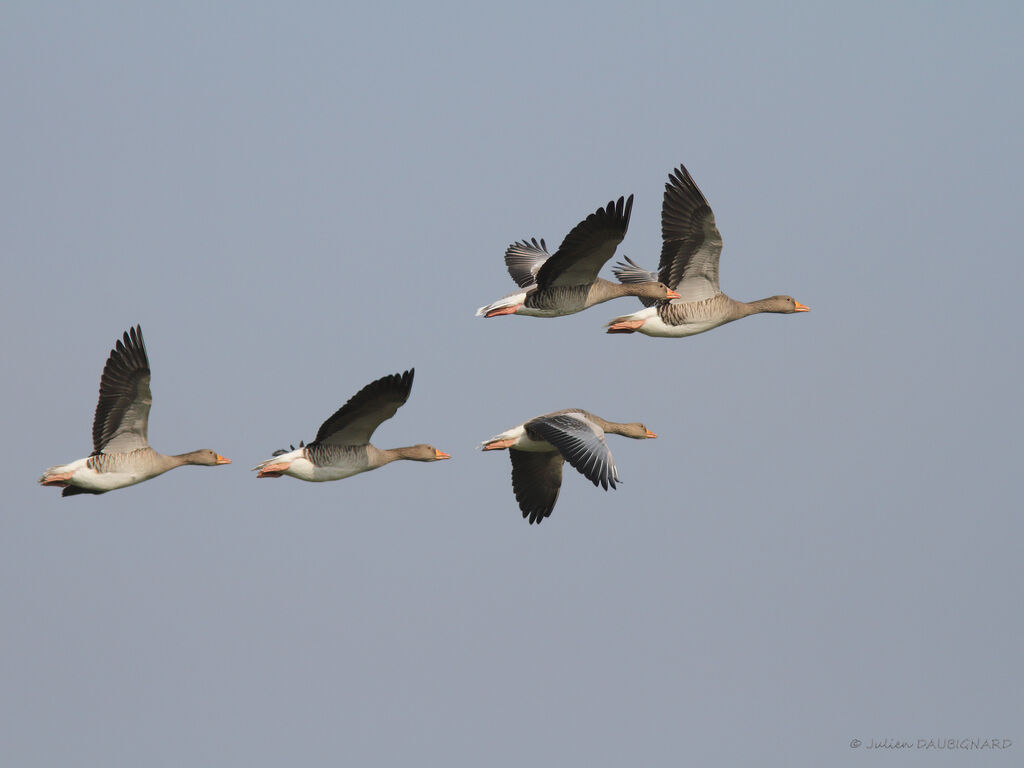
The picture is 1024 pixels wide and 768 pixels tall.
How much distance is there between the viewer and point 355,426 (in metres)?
21.9

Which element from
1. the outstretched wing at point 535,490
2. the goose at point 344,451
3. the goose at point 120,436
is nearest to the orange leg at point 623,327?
the outstretched wing at point 535,490

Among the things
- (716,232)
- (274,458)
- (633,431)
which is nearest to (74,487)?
(274,458)

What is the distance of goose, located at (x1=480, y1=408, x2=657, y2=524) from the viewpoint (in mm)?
20969

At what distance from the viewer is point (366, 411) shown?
69.6 ft

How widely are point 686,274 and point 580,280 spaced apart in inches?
79.3

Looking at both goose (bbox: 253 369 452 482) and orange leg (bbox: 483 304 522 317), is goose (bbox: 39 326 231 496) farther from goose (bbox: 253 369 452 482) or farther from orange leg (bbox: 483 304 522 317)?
orange leg (bbox: 483 304 522 317)

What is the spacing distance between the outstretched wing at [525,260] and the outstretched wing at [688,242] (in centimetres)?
372

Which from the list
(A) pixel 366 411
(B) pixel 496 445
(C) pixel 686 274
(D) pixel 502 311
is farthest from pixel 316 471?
(C) pixel 686 274

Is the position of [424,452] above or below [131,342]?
below

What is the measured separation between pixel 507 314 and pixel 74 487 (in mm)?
7173

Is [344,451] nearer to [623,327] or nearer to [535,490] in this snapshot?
[535,490]

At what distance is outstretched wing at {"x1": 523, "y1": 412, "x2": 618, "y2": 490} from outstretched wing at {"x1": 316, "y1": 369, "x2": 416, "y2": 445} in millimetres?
2302

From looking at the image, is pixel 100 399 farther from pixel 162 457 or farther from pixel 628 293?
pixel 628 293

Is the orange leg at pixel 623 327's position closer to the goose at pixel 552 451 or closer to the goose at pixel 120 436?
the goose at pixel 552 451
